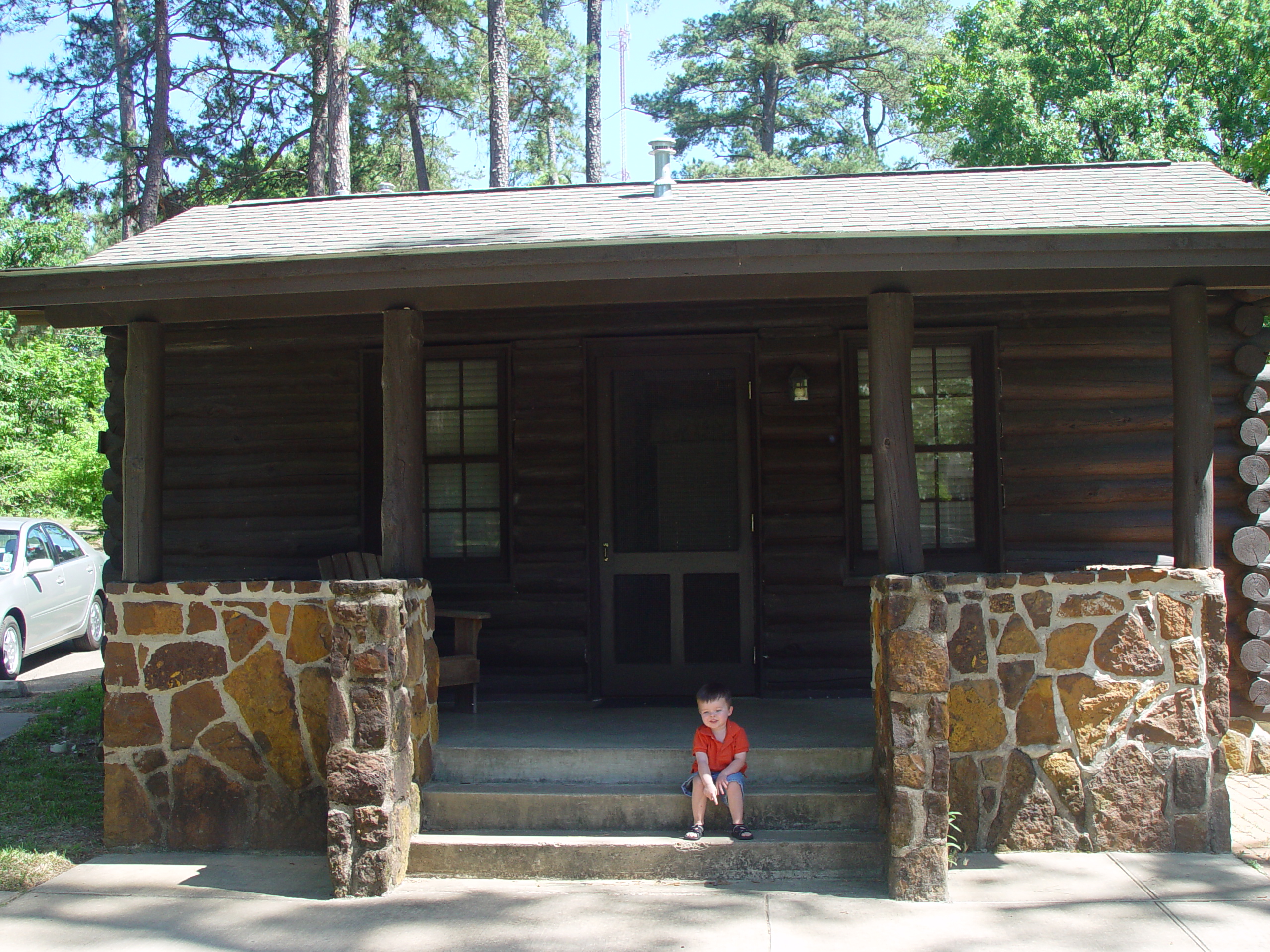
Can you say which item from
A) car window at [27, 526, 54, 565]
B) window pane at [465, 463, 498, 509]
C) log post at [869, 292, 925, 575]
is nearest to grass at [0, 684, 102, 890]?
car window at [27, 526, 54, 565]

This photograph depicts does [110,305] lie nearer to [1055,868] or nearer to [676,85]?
[1055,868]

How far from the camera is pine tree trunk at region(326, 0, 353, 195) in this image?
15.4m

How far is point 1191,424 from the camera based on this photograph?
4.87 m

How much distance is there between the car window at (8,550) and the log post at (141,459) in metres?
4.95

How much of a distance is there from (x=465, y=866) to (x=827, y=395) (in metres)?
3.53

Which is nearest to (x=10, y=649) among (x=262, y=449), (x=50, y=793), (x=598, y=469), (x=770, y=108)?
(x=50, y=793)

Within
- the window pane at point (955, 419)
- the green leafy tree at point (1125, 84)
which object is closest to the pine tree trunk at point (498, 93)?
the green leafy tree at point (1125, 84)

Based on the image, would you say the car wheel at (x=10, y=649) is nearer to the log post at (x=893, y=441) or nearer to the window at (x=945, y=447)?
the window at (x=945, y=447)

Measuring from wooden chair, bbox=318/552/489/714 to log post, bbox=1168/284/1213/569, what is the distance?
12.0 ft

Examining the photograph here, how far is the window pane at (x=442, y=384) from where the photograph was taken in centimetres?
679

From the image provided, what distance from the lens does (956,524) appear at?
6.52 meters

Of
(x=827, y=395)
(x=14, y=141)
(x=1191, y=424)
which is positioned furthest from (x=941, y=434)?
(x=14, y=141)

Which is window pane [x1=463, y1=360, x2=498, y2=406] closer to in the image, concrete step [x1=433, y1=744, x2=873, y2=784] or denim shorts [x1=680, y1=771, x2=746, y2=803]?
concrete step [x1=433, y1=744, x2=873, y2=784]

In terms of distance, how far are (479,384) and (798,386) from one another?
210 centimetres
